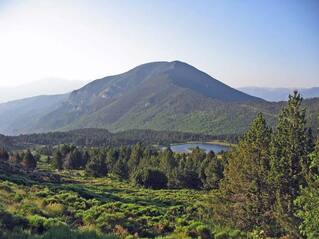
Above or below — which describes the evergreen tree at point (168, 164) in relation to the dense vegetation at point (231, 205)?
below

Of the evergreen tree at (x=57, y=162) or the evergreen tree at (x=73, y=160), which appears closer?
the evergreen tree at (x=57, y=162)

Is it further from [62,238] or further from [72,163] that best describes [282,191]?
[72,163]

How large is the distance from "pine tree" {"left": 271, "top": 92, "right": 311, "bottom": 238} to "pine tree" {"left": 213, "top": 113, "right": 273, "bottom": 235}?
2.19m

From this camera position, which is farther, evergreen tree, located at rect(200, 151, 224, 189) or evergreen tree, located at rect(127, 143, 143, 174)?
evergreen tree, located at rect(127, 143, 143, 174)

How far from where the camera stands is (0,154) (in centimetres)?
7869

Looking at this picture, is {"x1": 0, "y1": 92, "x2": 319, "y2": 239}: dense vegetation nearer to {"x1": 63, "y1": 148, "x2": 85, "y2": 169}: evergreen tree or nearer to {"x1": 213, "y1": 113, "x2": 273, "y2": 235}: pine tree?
{"x1": 213, "y1": 113, "x2": 273, "y2": 235}: pine tree

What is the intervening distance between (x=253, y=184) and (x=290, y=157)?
505cm

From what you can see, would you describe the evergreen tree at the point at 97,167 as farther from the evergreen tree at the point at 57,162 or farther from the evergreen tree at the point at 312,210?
the evergreen tree at the point at 312,210

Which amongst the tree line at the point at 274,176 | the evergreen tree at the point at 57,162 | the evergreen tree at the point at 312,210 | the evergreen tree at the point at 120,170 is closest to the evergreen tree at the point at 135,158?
the evergreen tree at the point at 120,170

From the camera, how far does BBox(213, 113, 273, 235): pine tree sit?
34.7m

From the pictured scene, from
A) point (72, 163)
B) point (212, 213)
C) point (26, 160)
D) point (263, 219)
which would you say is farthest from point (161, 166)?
point (263, 219)

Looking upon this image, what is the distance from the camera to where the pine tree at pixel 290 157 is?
3120cm

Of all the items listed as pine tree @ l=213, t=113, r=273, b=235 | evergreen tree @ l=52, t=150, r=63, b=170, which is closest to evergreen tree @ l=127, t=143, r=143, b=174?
evergreen tree @ l=52, t=150, r=63, b=170

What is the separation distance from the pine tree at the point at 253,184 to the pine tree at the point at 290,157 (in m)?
2.19
